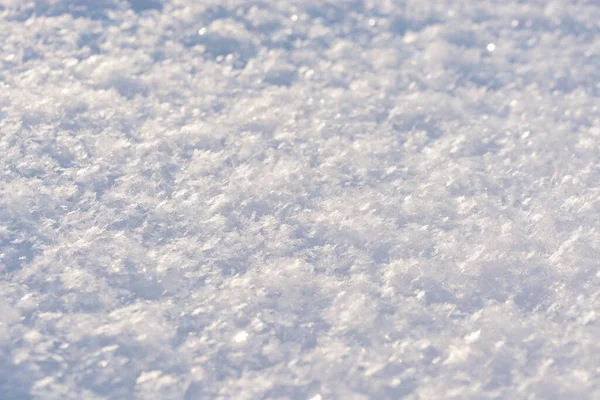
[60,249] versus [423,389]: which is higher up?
[60,249]

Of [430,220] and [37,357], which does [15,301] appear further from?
[430,220]

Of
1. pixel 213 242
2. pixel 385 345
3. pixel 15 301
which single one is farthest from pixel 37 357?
pixel 385 345

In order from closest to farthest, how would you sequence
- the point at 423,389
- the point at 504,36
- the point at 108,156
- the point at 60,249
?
the point at 423,389, the point at 60,249, the point at 108,156, the point at 504,36

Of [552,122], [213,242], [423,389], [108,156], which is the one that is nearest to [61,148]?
[108,156]

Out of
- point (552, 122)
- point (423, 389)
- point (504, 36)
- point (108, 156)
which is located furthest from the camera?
point (504, 36)

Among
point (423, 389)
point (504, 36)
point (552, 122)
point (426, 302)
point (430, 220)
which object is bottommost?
point (423, 389)

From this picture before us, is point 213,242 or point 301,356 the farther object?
point 213,242

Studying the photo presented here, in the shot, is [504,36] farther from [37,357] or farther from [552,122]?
[37,357]
